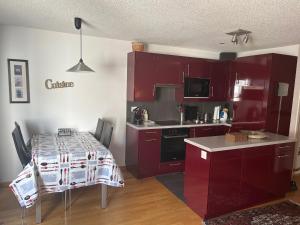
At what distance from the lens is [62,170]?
2.43 meters

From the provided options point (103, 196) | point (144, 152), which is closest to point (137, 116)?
point (144, 152)

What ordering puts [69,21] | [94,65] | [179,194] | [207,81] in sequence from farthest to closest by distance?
[207,81], [94,65], [179,194], [69,21]

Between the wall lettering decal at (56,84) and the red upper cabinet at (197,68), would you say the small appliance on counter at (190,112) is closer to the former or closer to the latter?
the red upper cabinet at (197,68)

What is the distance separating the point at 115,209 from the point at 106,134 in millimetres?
985

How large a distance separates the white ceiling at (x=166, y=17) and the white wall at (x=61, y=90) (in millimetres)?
229

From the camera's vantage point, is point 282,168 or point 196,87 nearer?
point 282,168

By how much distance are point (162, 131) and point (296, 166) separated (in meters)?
2.59

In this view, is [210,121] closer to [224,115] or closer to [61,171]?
[224,115]

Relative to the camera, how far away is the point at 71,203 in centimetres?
291

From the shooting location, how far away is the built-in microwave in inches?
165

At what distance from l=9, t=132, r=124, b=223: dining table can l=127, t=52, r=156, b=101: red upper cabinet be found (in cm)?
136

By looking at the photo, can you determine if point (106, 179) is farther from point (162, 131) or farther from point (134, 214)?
point (162, 131)

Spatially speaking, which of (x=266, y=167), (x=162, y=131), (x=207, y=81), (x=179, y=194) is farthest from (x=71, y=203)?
(x=207, y=81)

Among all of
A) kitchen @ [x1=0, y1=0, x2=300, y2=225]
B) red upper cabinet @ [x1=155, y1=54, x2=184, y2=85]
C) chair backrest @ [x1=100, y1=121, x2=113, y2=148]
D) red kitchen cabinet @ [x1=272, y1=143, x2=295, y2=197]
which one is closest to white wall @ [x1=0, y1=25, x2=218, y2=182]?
kitchen @ [x1=0, y1=0, x2=300, y2=225]
